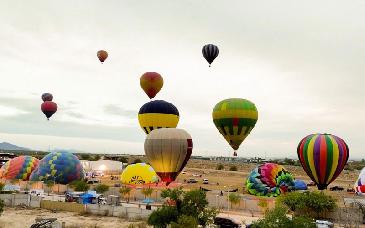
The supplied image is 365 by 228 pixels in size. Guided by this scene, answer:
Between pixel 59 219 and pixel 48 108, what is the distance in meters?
49.4

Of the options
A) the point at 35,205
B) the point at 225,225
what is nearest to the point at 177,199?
the point at 225,225

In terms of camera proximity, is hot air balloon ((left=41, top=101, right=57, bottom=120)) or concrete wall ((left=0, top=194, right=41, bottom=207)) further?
hot air balloon ((left=41, top=101, right=57, bottom=120))

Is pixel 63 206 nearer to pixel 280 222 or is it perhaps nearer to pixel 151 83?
pixel 280 222

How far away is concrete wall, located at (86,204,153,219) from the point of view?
36188 mm

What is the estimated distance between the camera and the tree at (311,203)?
36156mm

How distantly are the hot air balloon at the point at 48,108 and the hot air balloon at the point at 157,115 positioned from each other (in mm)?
31549

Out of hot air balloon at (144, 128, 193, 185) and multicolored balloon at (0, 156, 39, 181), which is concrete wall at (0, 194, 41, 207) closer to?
hot air balloon at (144, 128, 193, 185)

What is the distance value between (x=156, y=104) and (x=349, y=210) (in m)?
30.5

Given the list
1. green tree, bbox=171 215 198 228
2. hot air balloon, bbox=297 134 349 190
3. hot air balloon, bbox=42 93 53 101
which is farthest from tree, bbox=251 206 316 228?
hot air balloon, bbox=42 93 53 101

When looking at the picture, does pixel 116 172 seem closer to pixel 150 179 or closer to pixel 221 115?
pixel 150 179

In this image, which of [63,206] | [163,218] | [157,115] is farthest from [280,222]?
[157,115]

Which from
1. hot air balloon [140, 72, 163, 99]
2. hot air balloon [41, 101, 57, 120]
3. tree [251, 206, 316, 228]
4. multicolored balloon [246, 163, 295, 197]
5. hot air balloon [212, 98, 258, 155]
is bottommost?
tree [251, 206, 316, 228]

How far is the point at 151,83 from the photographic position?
A: 64.1 metres

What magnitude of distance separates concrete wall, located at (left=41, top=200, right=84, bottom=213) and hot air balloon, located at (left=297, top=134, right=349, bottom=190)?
25.7 metres
